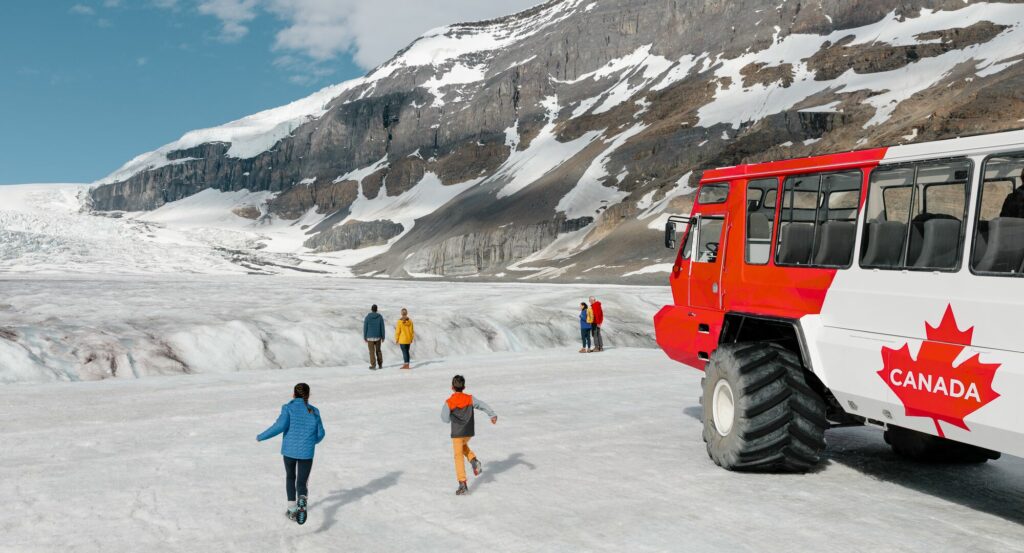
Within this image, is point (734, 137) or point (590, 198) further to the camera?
point (590, 198)

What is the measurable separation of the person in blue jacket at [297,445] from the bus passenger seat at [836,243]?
5394mm

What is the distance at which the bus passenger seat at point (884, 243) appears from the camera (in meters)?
7.26

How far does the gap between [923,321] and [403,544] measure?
500 cm

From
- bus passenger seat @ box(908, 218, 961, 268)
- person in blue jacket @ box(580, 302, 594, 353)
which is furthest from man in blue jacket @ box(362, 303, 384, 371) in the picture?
bus passenger seat @ box(908, 218, 961, 268)

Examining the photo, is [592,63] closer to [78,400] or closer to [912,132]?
[912,132]

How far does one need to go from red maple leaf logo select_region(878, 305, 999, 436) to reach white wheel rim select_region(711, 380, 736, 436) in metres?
2.09

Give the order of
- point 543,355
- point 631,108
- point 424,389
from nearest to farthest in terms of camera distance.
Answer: point 424,389, point 543,355, point 631,108

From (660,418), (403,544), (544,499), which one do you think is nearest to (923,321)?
(544,499)

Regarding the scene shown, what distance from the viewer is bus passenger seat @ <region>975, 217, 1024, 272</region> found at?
19.9 feet

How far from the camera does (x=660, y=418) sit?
12.7m

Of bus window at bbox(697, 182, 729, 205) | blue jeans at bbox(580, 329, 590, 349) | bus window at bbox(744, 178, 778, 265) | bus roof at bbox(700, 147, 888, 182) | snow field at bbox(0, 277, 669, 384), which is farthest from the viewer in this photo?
blue jeans at bbox(580, 329, 590, 349)

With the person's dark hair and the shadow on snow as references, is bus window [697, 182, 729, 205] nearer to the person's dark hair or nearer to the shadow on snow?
the shadow on snow

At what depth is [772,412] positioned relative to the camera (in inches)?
329

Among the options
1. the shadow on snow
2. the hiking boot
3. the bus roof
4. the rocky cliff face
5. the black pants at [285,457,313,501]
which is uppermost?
the rocky cliff face
